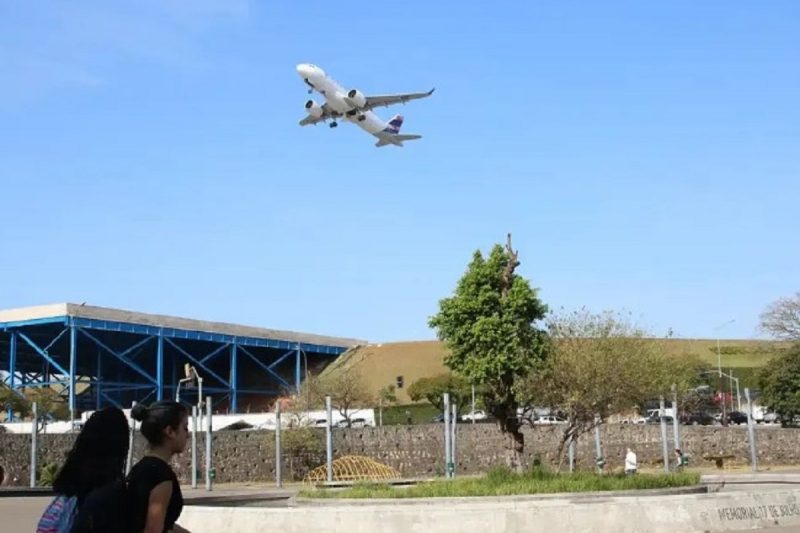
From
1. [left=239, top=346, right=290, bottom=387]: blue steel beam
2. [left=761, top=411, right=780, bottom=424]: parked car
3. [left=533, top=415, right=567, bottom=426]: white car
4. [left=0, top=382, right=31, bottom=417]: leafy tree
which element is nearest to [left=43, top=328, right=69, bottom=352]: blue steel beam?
[left=0, top=382, right=31, bottom=417]: leafy tree

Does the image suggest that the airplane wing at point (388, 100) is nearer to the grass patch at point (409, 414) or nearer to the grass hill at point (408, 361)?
the grass patch at point (409, 414)

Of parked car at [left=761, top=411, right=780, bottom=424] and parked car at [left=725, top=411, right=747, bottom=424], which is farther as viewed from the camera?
parked car at [left=761, top=411, right=780, bottom=424]

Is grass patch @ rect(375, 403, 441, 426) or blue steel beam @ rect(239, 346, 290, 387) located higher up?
blue steel beam @ rect(239, 346, 290, 387)

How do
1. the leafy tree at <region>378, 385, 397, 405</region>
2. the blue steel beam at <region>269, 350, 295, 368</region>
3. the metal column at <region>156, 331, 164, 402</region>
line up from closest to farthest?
the metal column at <region>156, 331, 164, 402</region>
the leafy tree at <region>378, 385, 397, 405</region>
the blue steel beam at <region>269, 350, 295, 368</region>

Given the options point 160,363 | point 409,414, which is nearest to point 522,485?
point 409,414

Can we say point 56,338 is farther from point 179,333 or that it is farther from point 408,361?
point 408,361

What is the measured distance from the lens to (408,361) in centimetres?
11531

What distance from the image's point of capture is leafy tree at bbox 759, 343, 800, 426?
65250 mm

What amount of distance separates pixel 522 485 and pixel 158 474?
1527 cm

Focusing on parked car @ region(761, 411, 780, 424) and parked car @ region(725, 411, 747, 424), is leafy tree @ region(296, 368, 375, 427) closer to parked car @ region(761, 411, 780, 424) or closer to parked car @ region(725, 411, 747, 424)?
parked car @ region(725, 411, 747, 424)

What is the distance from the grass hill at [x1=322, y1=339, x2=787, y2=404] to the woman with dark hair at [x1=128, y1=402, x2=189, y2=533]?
309 ft

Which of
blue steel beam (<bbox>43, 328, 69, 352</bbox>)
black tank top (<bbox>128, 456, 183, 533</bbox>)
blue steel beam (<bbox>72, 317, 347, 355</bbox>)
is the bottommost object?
black tank top (<bbox>128, 456, 183, 533</bbox>)

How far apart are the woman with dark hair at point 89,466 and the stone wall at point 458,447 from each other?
43.0 meters

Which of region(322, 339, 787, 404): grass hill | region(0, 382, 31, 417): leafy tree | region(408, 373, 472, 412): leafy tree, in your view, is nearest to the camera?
region(0, 382, 31, 417): leafy tree
